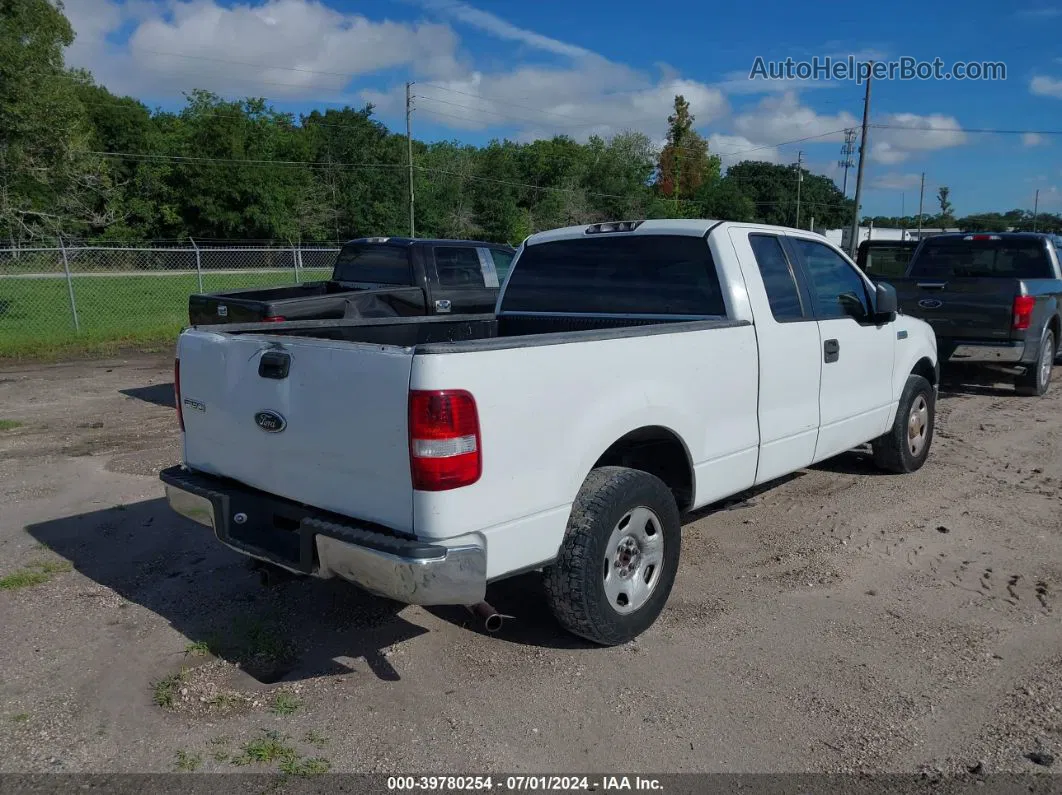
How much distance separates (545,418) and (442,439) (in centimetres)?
49

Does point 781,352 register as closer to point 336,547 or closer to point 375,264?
point 336,547

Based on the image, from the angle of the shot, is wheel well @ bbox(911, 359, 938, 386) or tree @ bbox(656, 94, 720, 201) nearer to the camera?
wheel well @ bbox(911, 359, 938, 386)

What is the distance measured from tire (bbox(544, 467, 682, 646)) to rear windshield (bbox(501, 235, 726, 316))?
1.28m

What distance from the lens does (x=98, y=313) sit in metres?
19.4

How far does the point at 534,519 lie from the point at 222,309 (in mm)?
6522

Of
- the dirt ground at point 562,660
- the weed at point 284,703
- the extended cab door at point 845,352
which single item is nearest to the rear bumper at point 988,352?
the dirt ground at point 562,660

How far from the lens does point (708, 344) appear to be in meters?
4.17

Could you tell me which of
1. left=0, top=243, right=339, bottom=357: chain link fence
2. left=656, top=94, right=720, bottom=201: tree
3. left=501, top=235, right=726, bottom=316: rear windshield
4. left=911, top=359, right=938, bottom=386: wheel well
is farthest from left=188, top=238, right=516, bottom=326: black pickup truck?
left=656, top=94, right=720, bottom=201: tree

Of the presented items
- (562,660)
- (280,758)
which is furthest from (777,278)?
(280,758)

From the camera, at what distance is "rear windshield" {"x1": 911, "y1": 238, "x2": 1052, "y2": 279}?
34.4 ft

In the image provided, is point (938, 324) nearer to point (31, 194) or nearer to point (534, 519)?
point (534, 519)

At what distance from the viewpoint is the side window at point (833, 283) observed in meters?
5.31

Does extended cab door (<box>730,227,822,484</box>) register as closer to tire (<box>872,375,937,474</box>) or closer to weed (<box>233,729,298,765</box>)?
tire (<box>872,375,937,474</box>)

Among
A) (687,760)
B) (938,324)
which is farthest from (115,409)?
(938,324)
